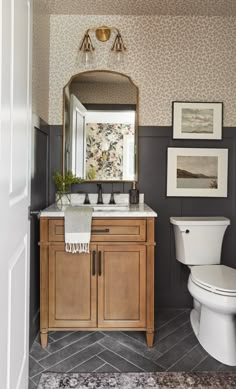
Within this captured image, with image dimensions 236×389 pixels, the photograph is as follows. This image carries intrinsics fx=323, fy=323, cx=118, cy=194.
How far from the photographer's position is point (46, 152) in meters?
2.63

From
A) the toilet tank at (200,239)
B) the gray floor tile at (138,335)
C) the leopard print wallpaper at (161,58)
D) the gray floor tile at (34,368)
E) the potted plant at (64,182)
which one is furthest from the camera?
the leopard print wallpaper at (161,58)

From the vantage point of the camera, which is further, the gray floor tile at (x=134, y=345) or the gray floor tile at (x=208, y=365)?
the gray floor tile at (x=134, y=345)

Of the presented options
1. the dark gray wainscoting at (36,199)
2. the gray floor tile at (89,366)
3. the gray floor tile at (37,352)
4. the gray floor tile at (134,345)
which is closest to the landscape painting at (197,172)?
the dark gray wainscoting at (36,199)

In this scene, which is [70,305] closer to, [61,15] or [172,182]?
[172,182]

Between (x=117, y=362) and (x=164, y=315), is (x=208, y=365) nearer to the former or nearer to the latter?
(x=117, y=362)

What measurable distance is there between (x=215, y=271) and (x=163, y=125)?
4.13 feet

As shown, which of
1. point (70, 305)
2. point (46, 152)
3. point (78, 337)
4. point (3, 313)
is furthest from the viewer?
point (46, 152)

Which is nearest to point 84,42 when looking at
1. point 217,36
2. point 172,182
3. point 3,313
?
point 217,36

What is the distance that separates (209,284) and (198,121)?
4.55 ft

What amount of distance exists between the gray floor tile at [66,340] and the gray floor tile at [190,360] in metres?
0.69

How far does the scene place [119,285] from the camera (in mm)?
2150

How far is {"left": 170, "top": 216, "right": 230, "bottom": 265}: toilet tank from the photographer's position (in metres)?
2.46

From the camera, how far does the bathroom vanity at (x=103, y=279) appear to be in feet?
7.00

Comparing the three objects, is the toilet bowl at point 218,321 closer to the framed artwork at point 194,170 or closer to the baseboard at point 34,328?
the framed artwork at point 194,170
